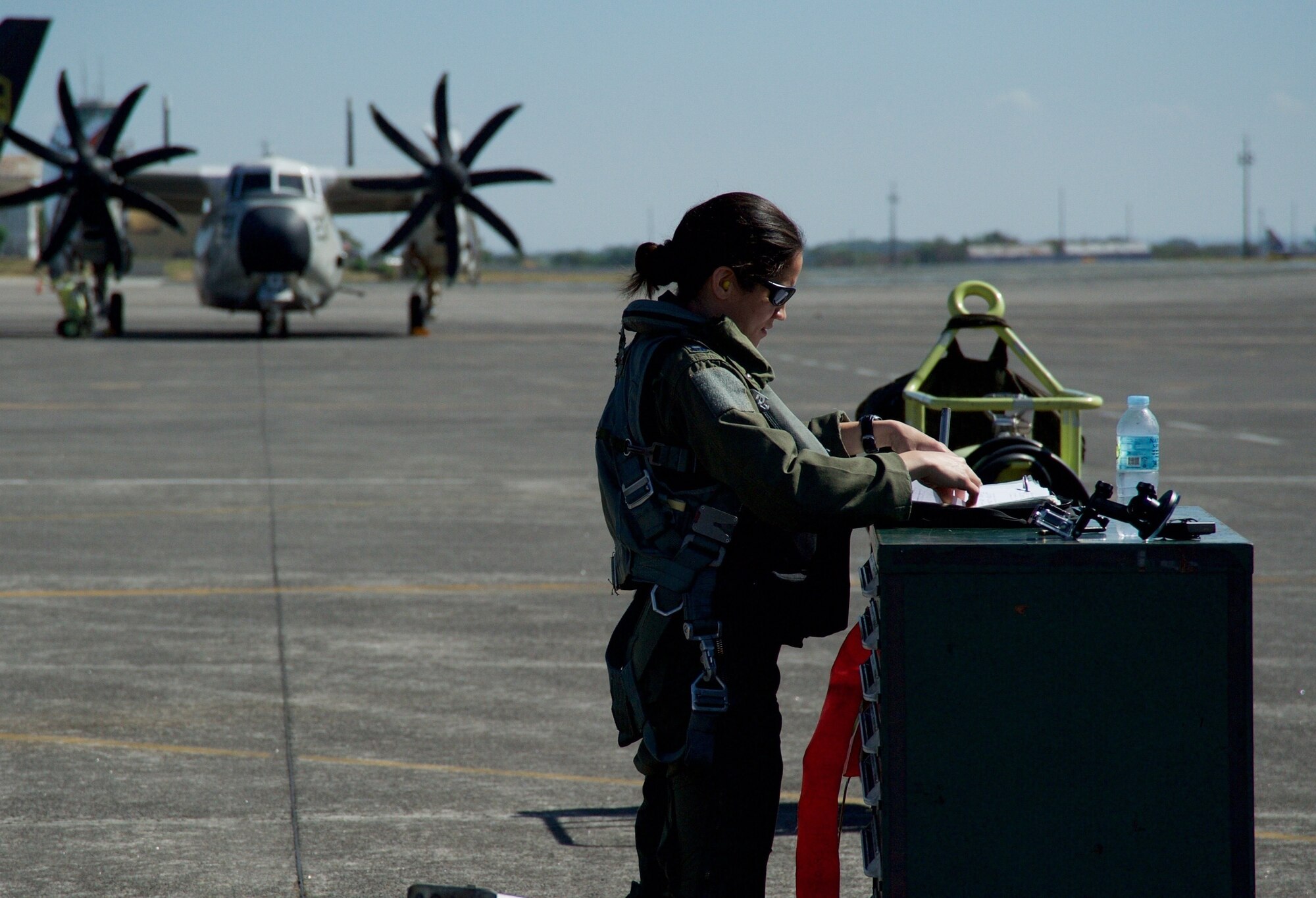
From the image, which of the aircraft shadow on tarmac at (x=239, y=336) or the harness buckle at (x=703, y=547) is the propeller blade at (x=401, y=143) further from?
the harness buckle at (x=703, y=547)

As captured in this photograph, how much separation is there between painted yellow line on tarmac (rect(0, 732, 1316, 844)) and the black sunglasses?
101 inches

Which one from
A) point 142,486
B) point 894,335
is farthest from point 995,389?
point 894,335

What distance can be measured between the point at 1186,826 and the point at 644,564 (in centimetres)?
122

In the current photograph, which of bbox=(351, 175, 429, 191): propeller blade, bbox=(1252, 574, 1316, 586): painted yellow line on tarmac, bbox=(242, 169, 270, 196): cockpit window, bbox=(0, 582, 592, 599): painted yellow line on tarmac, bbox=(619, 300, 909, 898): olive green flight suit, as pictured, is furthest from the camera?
bbox=(351, 175, 429, 191): propeller blade

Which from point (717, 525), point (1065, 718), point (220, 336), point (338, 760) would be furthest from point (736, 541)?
point (220, 336)

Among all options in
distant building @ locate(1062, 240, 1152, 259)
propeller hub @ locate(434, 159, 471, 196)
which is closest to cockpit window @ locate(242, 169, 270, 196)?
propeller hub @ locate(434, 159, 471, 196)

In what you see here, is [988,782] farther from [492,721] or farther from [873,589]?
[492,721]

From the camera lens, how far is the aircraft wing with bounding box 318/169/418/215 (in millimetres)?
36406

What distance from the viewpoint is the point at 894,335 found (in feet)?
117

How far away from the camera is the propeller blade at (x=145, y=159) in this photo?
34.1 m

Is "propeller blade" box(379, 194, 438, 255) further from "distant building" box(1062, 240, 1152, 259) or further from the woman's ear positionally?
"distant building" box(1062, 240, 1152, 259)

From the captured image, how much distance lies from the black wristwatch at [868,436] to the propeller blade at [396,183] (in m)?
33.0

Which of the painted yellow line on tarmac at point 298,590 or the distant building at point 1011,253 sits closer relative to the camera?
the painted yellow line on tarmac at point 298,590

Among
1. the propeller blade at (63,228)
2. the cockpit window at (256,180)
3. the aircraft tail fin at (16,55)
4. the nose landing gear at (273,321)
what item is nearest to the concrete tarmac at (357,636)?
the nose landing gear at (273,321)
